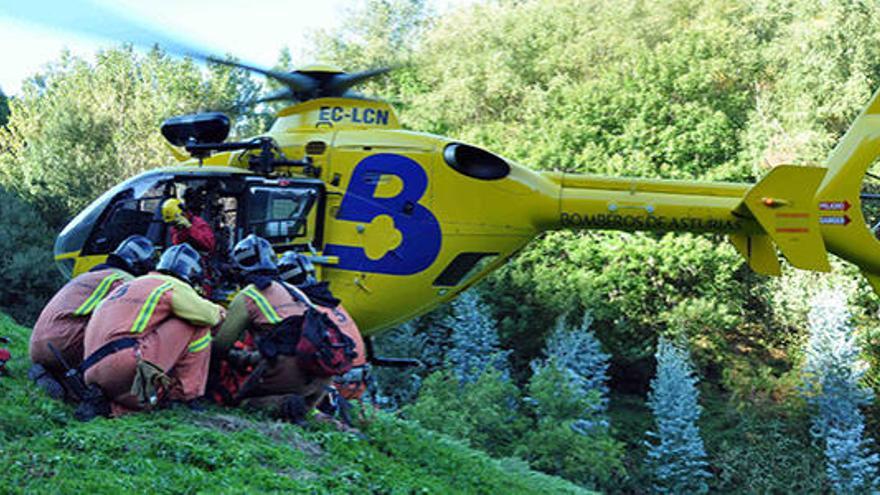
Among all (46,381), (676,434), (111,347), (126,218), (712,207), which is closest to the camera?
(111,347)

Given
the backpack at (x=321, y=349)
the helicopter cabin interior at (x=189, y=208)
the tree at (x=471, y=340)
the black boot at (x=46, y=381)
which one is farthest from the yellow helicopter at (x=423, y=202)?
the tree at (x=471, y=340)

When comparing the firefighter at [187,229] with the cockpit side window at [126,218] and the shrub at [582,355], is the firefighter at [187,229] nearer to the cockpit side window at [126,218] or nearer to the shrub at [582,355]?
the cockpit side window at [126,218]

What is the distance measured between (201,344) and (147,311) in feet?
1.80

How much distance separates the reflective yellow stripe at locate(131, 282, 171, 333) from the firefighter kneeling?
2.52 ft

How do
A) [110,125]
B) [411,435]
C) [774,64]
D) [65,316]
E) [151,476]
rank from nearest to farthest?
[151,476] < [65,316] < [411,435] < [774,64] < [110,125]

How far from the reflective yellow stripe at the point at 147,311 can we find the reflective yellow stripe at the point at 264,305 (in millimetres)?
784

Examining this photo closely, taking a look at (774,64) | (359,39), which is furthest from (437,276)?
(359,39)

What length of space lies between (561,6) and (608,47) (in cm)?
507

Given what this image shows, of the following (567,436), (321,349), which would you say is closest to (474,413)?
(567,436)

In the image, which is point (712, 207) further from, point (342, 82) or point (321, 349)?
point (321, 349)

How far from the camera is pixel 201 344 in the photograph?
8.48 metres

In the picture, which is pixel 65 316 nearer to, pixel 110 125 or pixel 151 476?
pixel 151 476

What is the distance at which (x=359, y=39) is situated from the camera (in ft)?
178

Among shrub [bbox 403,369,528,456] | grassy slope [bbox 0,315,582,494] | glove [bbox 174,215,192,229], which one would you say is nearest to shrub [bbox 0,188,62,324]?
shrub [bbox 403,369,528,456]
